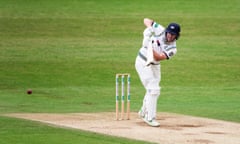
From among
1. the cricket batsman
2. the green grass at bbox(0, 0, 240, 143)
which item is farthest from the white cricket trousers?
the green grass at bbox(0, 0, 240, 143)

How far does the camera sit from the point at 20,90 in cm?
2739

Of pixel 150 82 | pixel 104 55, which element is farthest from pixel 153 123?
pixel 104 55

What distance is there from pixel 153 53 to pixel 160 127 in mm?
1464

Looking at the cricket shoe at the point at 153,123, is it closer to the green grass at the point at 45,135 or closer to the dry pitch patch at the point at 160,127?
the dry pitch patch at the point at 160,127

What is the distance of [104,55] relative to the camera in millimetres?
33906

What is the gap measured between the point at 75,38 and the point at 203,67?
6.63 m

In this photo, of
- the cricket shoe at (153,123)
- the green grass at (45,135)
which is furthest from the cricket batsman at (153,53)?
the green grass at (45,135)

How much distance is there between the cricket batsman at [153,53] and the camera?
17844 millimetres

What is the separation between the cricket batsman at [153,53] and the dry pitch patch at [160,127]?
0.42m

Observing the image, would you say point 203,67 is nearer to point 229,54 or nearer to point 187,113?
point 229,54

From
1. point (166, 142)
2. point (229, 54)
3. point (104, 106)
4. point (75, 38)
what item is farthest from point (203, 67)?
point (166, 142)

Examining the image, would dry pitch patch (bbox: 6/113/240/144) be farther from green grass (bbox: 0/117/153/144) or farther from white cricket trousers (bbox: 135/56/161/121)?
green grass (bbox: 0/117/153/144)

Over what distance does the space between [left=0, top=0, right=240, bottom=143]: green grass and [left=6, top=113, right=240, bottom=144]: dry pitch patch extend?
1017 mm

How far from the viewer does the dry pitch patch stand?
16609 millimetres
